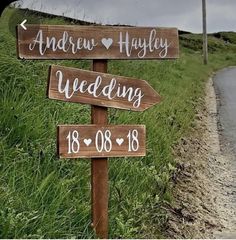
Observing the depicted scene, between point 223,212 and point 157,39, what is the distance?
2277mm

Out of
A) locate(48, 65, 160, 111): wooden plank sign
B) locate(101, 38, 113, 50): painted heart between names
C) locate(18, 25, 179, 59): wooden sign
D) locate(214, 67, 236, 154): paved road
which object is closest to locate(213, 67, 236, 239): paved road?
locate(214, 67, 236, 154): paved road

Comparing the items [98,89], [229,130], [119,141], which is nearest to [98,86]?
[98,89]

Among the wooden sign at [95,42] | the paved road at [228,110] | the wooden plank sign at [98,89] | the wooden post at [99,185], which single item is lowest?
the wooden post at [99,185]

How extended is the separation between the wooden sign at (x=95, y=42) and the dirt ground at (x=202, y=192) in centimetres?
167

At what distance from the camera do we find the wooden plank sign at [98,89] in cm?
427

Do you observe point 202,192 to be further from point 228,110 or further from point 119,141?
point 228,110

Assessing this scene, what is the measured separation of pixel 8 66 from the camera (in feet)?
20.7

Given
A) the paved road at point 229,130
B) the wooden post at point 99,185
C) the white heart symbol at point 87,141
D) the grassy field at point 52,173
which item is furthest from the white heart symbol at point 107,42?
the paved road at point 229,130

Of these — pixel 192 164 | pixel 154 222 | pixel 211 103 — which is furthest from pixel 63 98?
pixel 211 103

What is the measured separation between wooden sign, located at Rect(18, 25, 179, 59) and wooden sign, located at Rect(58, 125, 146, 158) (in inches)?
23.0

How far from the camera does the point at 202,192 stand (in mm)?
6477

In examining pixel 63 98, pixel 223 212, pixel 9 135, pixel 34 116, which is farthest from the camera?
pixel 223 212

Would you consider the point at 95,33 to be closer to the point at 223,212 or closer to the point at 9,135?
the point at 9,135

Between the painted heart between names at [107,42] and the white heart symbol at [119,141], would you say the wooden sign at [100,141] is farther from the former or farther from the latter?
the painted heart between names at [107,42]
